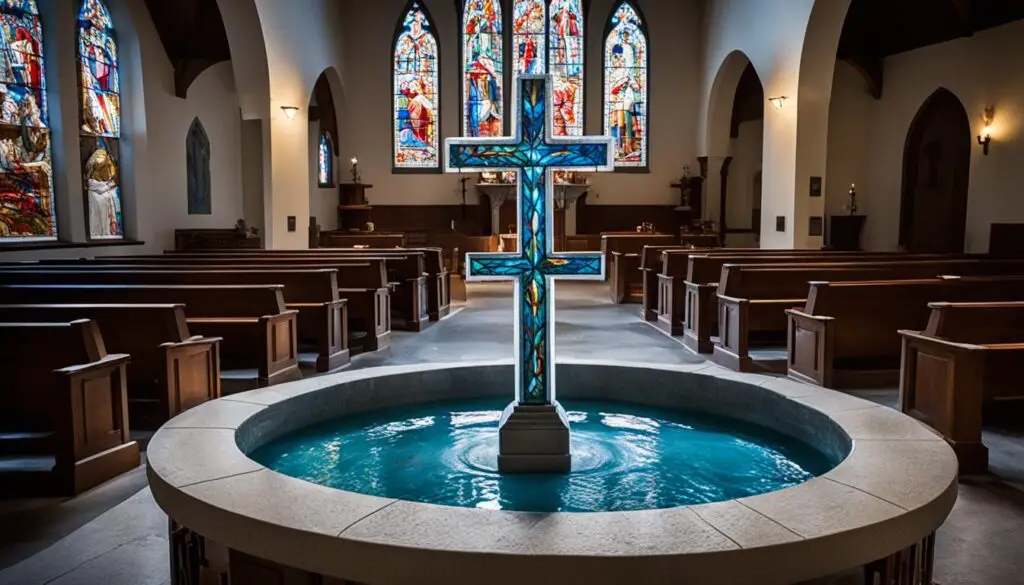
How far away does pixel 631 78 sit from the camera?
17312 millimetres

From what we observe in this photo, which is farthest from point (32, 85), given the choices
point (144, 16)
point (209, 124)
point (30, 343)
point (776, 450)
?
point (776, 450)

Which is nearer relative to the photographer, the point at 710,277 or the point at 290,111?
the point at 710,277

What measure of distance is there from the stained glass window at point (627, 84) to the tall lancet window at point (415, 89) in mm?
3916

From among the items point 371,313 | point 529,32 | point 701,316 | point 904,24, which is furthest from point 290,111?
point 904,24

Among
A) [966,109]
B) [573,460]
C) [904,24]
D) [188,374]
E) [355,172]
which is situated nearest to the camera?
[573,460]

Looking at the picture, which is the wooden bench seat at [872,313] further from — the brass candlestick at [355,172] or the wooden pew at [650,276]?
the brass candlestick at [355,172]

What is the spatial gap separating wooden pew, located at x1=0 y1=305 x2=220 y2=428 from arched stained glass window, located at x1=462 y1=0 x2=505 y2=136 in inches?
511

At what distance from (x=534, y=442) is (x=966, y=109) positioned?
12372 millimetres

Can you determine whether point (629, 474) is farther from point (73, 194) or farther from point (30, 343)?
point (73, 194)

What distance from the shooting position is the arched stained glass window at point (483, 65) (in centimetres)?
1697

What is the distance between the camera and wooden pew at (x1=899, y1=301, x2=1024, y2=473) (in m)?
3.75

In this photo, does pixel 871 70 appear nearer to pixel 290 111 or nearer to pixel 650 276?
pixel 650 276

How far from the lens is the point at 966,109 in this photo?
12266 millimetres

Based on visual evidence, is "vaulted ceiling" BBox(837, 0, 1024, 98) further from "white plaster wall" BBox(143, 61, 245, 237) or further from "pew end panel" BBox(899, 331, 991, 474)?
"white plaster wall" BBox(143, 61, 245, 237)
